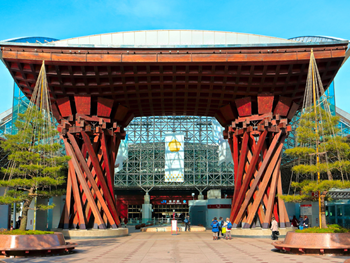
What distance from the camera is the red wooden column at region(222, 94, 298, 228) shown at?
78.3ft

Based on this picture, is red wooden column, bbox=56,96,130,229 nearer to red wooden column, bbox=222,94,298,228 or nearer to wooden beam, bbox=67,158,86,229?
wooden beam, bbox=67,158,86,229

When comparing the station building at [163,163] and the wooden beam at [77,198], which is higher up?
the station building at [163,163]

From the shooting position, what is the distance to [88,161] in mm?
25188

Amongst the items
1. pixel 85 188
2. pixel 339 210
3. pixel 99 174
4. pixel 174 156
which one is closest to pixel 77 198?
pixel 85 188

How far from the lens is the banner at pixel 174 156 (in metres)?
55.4

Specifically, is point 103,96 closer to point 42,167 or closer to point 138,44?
point 138,44

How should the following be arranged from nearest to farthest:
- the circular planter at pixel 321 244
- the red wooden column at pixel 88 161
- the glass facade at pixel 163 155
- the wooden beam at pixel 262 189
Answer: the circular planter at pixel 321 244 → the wooden beam at pixel 262 189 → the red wooden column at pixel 88 161 → the glass facade at pixel 163 155

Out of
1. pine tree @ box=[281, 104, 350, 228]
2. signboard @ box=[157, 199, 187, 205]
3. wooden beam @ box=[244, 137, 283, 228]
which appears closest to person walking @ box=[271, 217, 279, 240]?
wooden beam @ box=[244, 137, 283, 228]

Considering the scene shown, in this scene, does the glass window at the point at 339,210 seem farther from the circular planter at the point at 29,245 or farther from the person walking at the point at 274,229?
the circular planter at the point at 29,245

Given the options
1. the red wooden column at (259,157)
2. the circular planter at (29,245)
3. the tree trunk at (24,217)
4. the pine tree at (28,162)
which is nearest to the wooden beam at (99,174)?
the pine tree at (28,162)

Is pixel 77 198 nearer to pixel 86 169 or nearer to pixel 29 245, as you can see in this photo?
pixel 86 169

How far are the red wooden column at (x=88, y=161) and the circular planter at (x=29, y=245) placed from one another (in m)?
9.37

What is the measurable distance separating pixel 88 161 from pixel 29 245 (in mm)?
11352

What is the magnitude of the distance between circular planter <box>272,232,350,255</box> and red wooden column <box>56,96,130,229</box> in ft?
44.9
